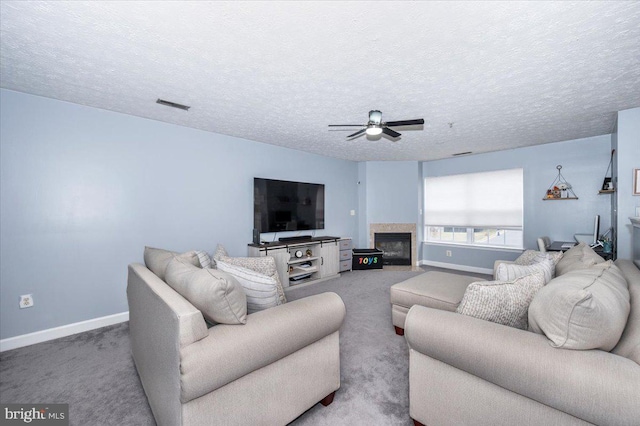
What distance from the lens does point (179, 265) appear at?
1.69 m

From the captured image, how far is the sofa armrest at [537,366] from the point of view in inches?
36.9

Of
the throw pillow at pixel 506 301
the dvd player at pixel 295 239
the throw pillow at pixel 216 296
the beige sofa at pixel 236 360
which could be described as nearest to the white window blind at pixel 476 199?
the dvd player at pixel 295 239

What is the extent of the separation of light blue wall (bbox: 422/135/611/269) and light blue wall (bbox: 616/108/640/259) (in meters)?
1.52

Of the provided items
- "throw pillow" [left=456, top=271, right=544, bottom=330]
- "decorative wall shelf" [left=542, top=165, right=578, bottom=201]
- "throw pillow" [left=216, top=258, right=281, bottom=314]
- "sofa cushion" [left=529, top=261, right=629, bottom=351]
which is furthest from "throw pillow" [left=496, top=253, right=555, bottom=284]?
"decorative wall shelf" [left=542, top=165, right=578, bottom=201]

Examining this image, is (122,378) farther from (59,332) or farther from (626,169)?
(626,169)

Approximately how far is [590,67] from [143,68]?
365 cm

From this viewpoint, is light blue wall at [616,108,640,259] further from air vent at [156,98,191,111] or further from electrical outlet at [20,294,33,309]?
electrical outlet at [20,294,33,309]

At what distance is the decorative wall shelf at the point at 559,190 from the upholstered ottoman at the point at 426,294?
310 centimetres

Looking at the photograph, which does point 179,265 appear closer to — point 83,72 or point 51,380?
point 51,380

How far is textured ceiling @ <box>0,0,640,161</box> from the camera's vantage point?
1.59 meters

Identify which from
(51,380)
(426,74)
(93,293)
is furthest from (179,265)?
(426,74)

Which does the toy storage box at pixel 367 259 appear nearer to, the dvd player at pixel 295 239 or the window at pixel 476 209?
the dvd player at pixel 295 239

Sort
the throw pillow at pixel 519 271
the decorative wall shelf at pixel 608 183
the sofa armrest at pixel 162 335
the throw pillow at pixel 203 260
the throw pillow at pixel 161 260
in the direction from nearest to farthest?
1. the sofa armrest at pixel 162 335
2. the throw pillow at pixel 519 271
3. the throw pillow at pixel 161 260
4. the throw pillow at pixel 203 260
5. the decorative wall shelf at pixel 608 183

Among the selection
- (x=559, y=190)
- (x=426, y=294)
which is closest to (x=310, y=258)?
(x=426, y=294)
